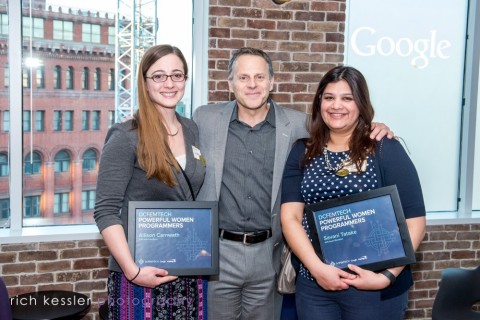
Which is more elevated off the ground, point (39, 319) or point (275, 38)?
point (275, 38)

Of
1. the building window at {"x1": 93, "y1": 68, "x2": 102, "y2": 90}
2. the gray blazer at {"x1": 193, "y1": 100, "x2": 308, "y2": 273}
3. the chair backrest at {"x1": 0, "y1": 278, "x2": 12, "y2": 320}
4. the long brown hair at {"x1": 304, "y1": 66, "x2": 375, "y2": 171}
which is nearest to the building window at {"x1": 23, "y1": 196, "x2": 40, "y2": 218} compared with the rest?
the building window at {"x1": 93, "y1": 68, "x2": 102, "y2": 90}

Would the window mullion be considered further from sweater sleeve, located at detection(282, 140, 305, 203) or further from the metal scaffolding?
sweater sleeve, located at detection(282, 140, 305, 203)

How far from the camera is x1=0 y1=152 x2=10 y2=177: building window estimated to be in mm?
3982

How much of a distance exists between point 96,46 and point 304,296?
2695mm

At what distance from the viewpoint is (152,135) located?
219cm

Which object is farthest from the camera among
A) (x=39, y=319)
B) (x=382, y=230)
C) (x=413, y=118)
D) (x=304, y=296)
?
(x=413, y=118)

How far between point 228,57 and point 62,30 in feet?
4.18

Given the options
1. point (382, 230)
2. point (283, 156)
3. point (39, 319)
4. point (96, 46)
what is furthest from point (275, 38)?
point (39, 319)

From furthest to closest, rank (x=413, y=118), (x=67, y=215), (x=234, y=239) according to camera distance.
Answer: (x=413, y=118) < (x=67, y=215) < (x=234, y=239)

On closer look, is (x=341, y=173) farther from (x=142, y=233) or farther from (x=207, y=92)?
(x=207, y=92)

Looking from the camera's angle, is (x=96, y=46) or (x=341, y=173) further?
(x=96, y=46)

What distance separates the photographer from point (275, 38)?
4.07m

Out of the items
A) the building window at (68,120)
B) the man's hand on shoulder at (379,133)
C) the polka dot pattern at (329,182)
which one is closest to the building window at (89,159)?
the building window at (68,120)

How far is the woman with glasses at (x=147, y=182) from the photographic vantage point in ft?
7.14
